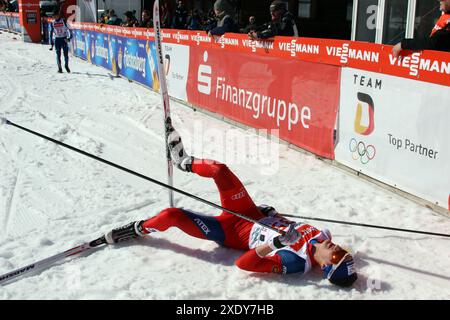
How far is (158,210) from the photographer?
5.39 metres

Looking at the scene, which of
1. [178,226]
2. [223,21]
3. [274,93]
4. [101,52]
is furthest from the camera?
[101,52]

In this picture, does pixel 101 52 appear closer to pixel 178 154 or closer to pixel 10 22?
pixel 178 154

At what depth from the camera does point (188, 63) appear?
10766 mm

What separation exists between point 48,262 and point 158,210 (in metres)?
1.48

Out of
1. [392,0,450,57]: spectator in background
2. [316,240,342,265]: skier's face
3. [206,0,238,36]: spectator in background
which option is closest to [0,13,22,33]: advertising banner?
[206,0,238,36]: spectator in background

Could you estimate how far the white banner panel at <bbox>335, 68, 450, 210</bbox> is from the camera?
5031 millimetres

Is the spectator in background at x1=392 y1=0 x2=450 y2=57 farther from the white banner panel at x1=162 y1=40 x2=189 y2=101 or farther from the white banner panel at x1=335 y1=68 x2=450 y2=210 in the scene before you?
the white banner panel at x1=162 y1=40 x2=189 y2=101

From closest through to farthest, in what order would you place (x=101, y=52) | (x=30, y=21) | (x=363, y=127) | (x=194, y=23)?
(x=363, y=127)
(x=194, y=23)
(x=101, y=52)
(x=30, y=21)

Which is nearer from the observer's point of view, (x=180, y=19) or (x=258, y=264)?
(x=258, y=264)

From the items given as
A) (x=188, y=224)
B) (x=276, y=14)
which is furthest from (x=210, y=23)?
(x=188, y=224)

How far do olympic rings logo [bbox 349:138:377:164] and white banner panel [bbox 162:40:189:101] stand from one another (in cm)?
540

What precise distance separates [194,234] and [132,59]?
10.7 metres

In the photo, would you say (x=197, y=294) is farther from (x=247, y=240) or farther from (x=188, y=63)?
(x=188, y=63)
